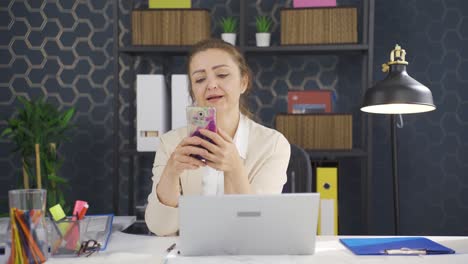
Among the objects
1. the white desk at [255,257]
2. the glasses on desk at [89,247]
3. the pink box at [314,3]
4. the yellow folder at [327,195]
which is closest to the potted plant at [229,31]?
the pink box at [314,3]

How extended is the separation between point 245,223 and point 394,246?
441mm

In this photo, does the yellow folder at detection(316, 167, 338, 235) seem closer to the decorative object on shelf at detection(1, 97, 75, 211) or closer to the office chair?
the office chair

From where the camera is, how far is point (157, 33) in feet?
9.14

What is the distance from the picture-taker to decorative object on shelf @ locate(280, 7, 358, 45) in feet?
9.00

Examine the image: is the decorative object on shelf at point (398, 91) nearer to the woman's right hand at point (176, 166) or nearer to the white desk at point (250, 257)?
the white desk at point (250, 257)

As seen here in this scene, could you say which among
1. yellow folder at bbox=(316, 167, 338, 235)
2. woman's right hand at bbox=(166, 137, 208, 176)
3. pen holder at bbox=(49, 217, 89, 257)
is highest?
woman's right hand at bbox=(166, 137, 208, 176)

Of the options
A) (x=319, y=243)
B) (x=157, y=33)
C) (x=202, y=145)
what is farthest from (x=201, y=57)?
(x=157, y=33)

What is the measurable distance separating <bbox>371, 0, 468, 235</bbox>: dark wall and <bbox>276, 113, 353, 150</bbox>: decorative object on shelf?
40 centimetres

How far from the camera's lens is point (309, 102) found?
113 inches

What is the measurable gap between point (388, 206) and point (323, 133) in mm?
671

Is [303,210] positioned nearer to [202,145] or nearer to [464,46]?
[202,145]

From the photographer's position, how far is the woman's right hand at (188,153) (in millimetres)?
1526

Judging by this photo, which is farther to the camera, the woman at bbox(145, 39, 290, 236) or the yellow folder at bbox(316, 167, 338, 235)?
the yellow folder at bbox(316, 167, 338, 235)

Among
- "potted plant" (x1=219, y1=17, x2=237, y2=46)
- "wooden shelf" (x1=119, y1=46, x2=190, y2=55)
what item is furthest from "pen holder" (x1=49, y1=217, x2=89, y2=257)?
"potted plant" (x1=219, y1=17, x2=237, y2=46)
